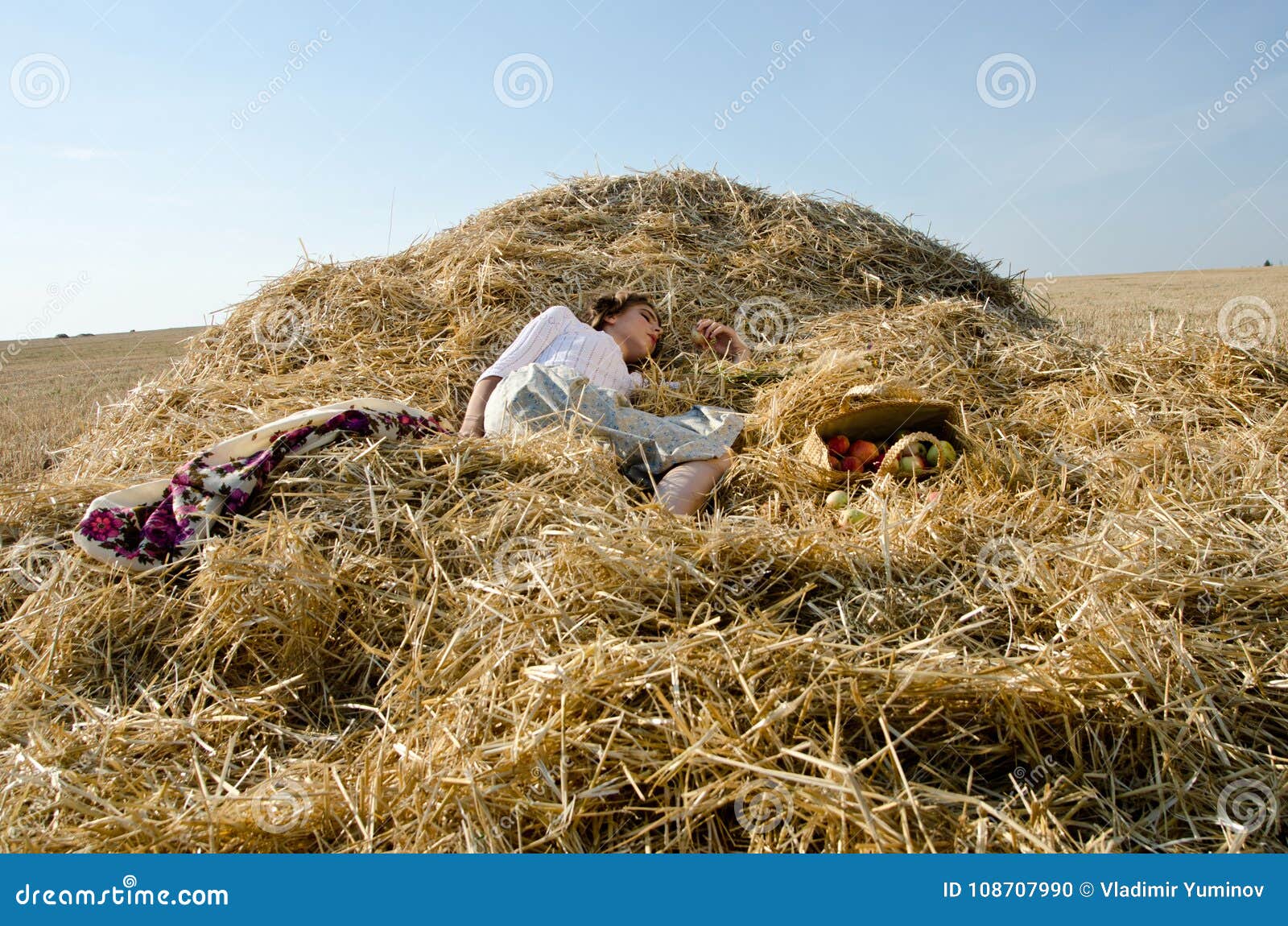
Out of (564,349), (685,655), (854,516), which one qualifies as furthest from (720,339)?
(685,655)

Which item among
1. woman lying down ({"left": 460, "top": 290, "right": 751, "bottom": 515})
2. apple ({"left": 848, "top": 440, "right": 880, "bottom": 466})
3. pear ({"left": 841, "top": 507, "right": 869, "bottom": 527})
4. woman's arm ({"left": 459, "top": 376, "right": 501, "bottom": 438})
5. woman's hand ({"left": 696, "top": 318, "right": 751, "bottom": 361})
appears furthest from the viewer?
woman's hand ({"left": 696, "top": 318, "right": 751, "bottom": 361})

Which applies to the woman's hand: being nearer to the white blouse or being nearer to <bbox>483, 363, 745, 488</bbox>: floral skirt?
the white blouse

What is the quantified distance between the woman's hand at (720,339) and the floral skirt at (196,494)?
213 cm

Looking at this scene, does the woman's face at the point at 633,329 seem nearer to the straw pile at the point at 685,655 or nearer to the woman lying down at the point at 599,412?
the woman lying down at the point at 599,412

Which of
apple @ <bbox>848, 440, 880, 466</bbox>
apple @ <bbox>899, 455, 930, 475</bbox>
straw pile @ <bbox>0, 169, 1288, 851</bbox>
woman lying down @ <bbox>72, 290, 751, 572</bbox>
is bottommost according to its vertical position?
straw pile @ <bbox>0, 169, 1288, 851</bbox>

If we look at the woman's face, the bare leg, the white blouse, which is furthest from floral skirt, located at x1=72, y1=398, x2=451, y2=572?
the woman's face

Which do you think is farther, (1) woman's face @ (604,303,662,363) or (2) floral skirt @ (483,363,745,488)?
(1) woman's face @ (604,303,662,363)

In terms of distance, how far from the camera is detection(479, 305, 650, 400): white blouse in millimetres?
3451

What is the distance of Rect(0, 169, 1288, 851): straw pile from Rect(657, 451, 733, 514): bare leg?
14cm

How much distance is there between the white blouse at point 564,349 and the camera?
3.45 meters

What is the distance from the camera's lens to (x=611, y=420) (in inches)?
118

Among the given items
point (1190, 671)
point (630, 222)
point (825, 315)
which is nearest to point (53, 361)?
point (630, 222)

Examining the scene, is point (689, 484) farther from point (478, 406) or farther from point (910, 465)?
point (478, 406)

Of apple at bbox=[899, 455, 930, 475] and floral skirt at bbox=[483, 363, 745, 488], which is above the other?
floral skirt at bbox=[483, 363, 745, 488]
